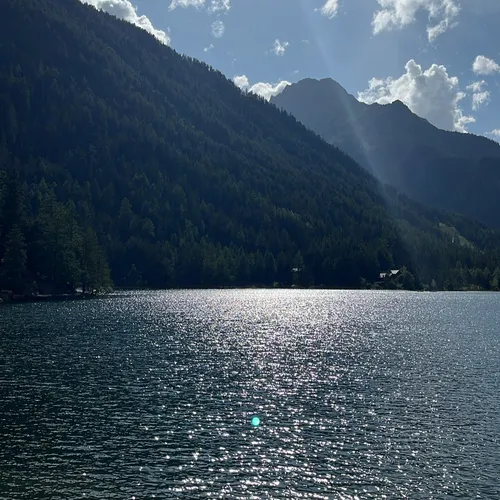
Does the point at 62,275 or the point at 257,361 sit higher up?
the point at 62,275

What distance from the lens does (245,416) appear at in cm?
5281

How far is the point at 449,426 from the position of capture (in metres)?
50.7

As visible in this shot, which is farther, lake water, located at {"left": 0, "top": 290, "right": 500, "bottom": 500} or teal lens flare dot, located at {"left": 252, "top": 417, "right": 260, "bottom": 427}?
teal lens flare dot, located at {"left": 252, "top": 417, "right": 260, "bottom": 427}

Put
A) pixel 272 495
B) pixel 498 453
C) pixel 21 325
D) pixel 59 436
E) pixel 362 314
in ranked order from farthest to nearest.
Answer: pixel 362 314, pixel 21 325, pixel 59 436, pixel 498 453, pixel 272 495

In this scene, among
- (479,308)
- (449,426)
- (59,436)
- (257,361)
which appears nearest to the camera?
(59,436)

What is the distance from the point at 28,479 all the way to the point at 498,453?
3644cm

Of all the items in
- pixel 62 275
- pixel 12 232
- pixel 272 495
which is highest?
pixel 12 232

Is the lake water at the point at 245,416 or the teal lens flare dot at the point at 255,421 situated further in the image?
the teal lens flare dot at the point at 255,421

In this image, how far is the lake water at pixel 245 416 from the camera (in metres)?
37.6

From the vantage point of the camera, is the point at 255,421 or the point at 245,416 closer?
the point at 255,421

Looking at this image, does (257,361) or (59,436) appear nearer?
(59,436)

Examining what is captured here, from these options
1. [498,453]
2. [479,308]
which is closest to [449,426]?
[498,453]

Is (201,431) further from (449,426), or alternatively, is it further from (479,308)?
(479,308)

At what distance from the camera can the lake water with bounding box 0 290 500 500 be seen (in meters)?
37.6
